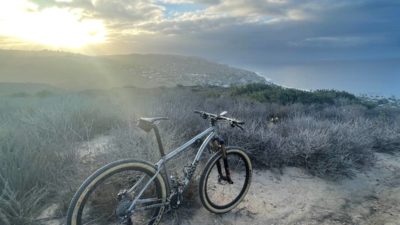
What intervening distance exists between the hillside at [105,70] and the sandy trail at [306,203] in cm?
2333

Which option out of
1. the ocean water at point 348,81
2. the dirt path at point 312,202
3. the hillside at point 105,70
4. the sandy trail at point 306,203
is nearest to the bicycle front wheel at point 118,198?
the sandy trail at point 306,203

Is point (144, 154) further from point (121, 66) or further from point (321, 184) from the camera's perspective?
point (121, 66)

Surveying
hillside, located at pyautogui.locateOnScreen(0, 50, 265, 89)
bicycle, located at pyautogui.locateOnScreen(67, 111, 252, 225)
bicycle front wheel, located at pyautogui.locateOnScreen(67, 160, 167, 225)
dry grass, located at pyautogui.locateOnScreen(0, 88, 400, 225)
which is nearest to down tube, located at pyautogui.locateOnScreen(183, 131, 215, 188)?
bicycle, located at pyautogui.locateOnScreen(67, 111, 252, 225)

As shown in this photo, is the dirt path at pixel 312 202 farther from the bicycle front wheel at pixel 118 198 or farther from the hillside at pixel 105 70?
the hillside at pixel 105 70

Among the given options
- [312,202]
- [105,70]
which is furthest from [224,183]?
[105,70]

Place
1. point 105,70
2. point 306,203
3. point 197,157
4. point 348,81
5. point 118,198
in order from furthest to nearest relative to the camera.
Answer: point 348,81, point 105,70, point 306,203, point 197,157, point 118,198

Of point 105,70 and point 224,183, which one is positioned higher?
point 105,70

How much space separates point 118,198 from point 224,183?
1738mm

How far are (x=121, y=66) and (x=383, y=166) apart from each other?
35.9m

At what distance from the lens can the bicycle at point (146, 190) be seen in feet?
8.18

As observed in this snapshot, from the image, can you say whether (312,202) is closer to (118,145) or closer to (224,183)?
(224,183)

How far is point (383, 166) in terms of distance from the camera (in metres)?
5.69

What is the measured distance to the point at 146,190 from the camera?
3.40 meters

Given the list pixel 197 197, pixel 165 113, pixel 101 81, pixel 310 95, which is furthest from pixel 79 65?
pixel 197 197
